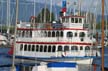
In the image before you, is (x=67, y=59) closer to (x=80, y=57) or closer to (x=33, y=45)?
(x=80, y=57)

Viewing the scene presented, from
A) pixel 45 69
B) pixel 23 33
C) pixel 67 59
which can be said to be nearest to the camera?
pixel 45 69

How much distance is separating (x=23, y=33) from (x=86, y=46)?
8.95m

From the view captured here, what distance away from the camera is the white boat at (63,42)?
5378 cm

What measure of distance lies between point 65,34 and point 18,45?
716 centimetres

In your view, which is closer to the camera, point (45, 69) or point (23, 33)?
point (45, 69)

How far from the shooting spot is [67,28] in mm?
53875

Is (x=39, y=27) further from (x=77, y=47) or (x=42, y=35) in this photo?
(x=77, y=47)

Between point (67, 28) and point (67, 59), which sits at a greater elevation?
point (67, 28)

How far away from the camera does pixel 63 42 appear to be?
53844 millimetres

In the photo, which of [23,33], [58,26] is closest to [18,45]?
[23,33]

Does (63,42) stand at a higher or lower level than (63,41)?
lower

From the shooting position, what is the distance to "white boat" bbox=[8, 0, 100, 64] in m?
53.8

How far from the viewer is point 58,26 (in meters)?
54.8

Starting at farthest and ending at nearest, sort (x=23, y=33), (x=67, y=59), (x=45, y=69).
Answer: (x=23, y=33)
(x=67, y=59)
(x=45, y=69)
